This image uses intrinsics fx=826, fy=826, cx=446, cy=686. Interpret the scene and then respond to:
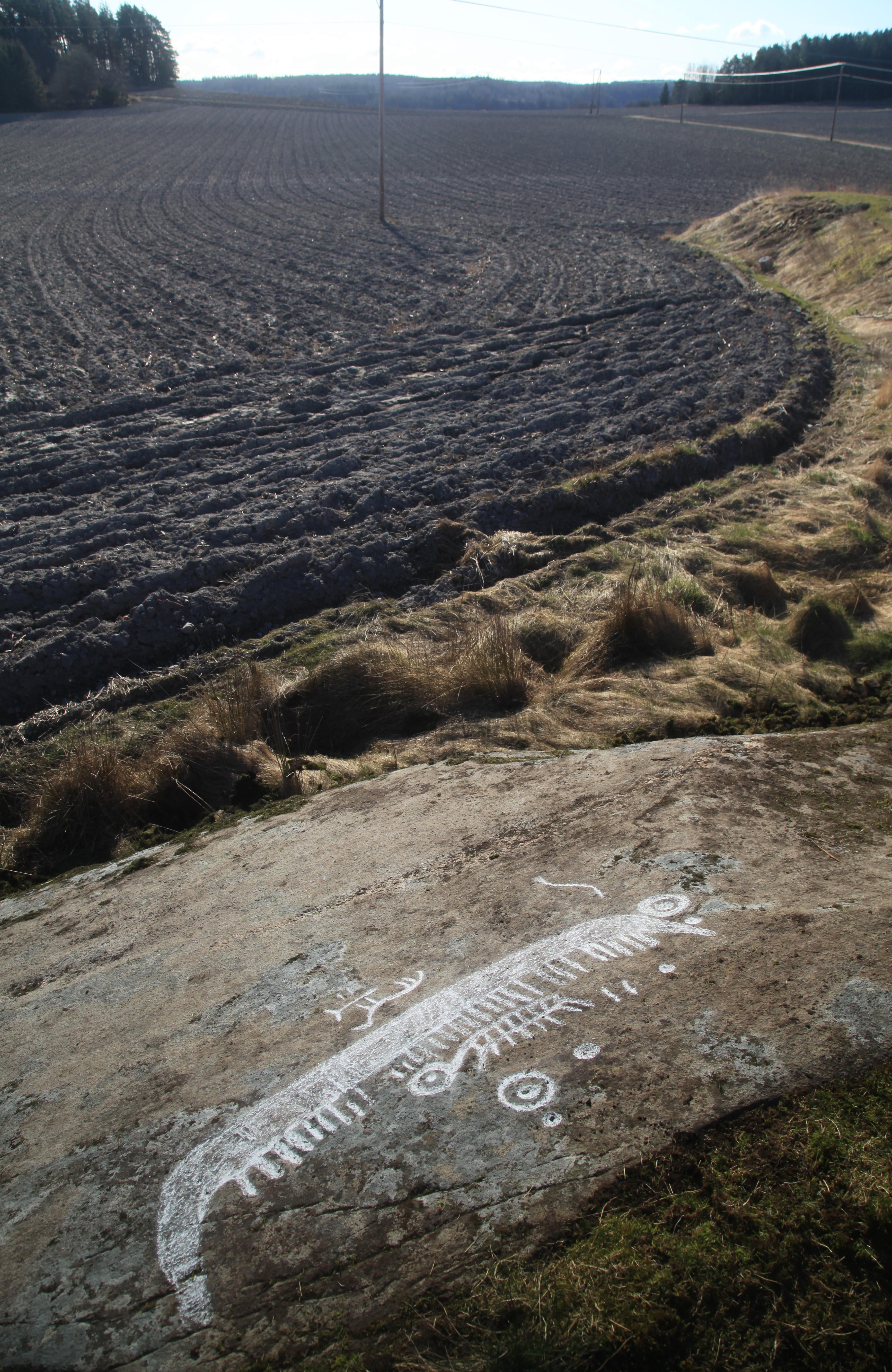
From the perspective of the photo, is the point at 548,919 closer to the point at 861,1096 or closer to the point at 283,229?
the point at 861,1096

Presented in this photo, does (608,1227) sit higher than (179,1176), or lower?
higher

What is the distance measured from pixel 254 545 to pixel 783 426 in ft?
24.4

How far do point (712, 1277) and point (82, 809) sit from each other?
4295 millimetres

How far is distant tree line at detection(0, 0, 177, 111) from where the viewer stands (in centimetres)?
5950

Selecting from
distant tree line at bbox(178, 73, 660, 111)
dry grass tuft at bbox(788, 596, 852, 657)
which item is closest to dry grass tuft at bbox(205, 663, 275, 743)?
dry grass tuft at bbox(788, 596, 852, 657)

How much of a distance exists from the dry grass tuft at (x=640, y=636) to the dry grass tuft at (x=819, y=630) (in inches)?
28.5

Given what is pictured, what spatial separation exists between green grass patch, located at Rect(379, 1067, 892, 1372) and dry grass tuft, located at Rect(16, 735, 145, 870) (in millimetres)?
3658

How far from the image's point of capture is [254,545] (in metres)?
8.10

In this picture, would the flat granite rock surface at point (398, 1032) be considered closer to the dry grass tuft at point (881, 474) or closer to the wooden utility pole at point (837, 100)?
the dry grass tuft at point (881, 474)

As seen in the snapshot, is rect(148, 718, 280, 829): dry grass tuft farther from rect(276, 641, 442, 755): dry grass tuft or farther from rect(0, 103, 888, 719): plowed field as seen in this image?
rect(0, 103, 888, 719): plowed field

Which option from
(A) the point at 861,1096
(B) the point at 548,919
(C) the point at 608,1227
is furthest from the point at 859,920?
(C) the point at 608,1227

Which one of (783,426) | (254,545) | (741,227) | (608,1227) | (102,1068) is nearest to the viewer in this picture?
(608,1227)

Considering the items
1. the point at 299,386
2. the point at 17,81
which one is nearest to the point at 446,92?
the point at 17,81

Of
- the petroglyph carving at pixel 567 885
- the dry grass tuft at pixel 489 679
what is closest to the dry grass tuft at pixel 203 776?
the dry grass tuft at pixel 489 679
